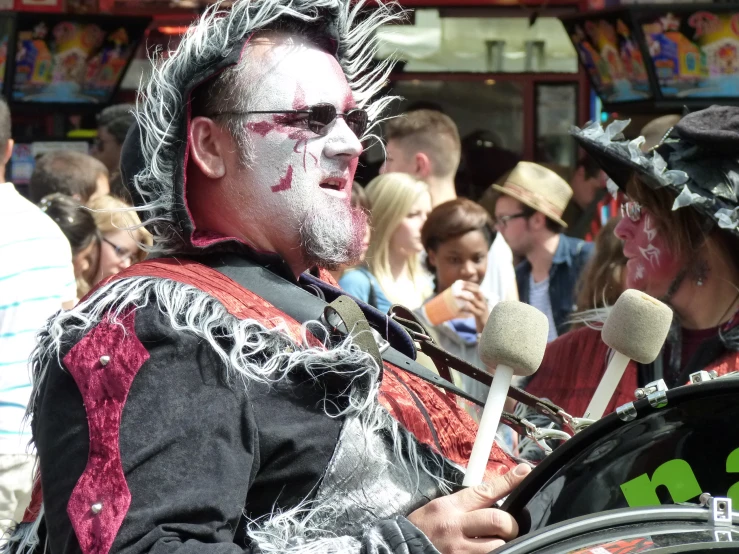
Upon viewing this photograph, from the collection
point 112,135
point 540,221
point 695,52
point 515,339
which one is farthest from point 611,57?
point 515,339

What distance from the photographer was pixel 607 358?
2.92 m

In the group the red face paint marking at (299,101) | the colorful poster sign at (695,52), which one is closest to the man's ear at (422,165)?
the colorful poster sign at (695,52)

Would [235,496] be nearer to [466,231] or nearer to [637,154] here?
[637,154]

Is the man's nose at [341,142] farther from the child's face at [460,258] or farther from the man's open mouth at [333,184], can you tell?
the child's face at [460,258]

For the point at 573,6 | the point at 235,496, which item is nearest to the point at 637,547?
the point at 235,496

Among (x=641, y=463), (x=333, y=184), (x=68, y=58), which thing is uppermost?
(x=333, y=184)

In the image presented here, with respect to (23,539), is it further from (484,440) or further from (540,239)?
(540,239)

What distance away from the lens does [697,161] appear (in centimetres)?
273

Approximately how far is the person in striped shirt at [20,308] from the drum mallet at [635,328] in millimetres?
1884

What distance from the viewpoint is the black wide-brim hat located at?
2.66m

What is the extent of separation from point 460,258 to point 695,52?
2.32 m

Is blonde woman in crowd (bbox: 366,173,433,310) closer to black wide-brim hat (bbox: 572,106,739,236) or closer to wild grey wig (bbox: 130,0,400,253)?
black wide-brim hat (bbox: 572,106,739,236)

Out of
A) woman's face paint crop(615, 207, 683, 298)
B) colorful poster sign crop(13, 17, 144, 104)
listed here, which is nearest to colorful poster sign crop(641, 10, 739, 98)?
colorful poster sign crop(13, 17, 144, 104)

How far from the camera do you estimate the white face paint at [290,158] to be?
2010 millimetres
